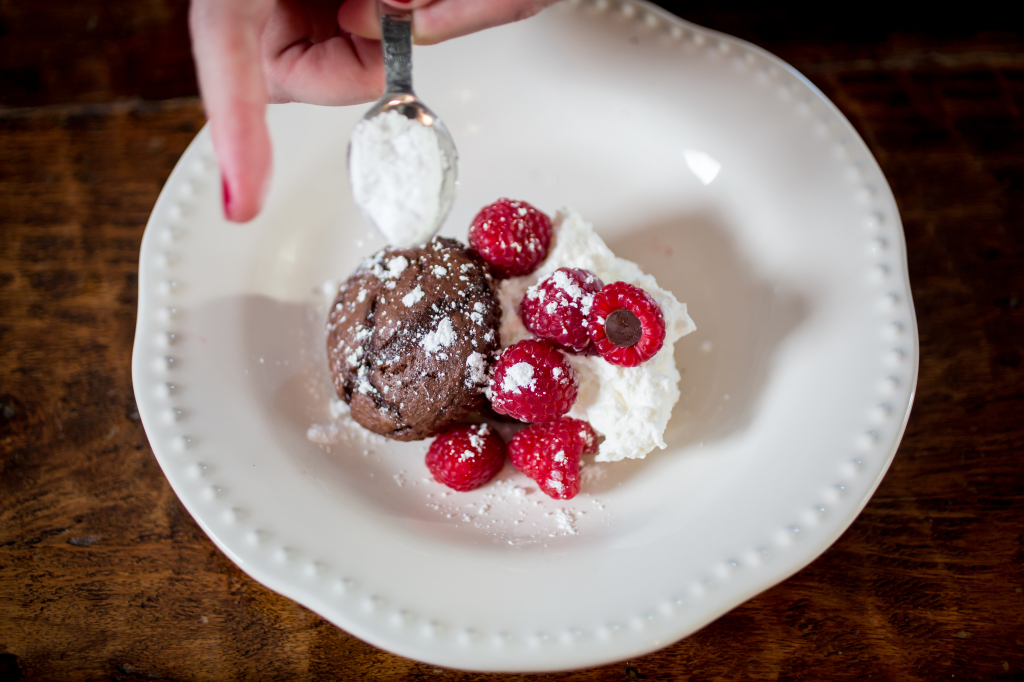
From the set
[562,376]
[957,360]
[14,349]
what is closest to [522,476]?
[562,376]

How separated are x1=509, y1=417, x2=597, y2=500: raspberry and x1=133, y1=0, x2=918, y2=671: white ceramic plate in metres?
0.07

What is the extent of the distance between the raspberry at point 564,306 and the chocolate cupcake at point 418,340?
92 mm

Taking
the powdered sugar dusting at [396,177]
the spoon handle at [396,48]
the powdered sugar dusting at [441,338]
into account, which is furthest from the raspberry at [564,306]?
the spoon handle at [396,48]

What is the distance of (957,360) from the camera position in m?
1.38

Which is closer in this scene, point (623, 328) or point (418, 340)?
point (623, 328)

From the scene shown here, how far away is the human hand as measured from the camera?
0.93 m

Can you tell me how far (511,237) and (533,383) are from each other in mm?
309

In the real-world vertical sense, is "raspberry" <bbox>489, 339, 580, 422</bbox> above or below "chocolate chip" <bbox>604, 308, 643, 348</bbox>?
below

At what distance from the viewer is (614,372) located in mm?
1203

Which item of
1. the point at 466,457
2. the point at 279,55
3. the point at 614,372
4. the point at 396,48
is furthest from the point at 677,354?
the point at 279,55

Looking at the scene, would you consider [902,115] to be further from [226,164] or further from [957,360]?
[226,164]

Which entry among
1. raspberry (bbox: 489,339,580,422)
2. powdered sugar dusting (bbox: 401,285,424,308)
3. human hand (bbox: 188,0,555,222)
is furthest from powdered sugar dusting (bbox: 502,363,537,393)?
human hand (bbox: 188,0,555,222)

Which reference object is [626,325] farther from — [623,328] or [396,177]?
[396,177]

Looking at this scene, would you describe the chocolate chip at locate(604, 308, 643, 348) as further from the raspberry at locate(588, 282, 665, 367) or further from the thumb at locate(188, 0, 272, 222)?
the thumb at locate(188, 0, 272, 222)
